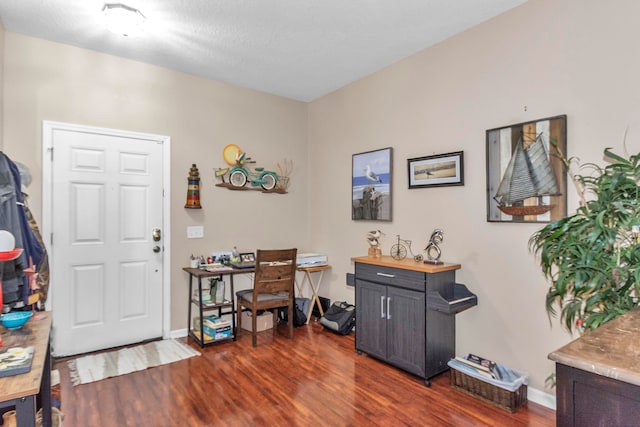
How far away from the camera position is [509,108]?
2648mm

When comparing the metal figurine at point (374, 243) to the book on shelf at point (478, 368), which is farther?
the metal figurine at point (374, 243)

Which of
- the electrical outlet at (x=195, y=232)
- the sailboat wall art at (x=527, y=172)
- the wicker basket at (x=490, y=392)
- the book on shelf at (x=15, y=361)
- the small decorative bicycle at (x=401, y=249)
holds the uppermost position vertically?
the sailboat wall art at (x=527, y=172)

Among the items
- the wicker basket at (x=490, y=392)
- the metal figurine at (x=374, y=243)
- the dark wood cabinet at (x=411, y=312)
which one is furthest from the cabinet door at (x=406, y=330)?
the metal figurine at (x=374, y=243)

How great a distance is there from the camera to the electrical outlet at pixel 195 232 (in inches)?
151

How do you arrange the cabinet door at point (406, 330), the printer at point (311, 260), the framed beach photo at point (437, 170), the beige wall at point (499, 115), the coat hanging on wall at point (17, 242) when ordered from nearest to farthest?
the coat hanging on wall at point (17, 242) < the beige wall at point (499, 115) < the cabinet door at point (406, 330) < the framed beach photo at point (437, 170) < the printer at point (311, 260)

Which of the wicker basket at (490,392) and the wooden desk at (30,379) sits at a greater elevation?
the wooden desk at (30,379)

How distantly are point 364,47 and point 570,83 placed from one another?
1.67m

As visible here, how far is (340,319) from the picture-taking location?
383 centimetres

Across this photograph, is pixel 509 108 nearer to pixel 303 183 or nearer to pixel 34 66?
pixel 303 183

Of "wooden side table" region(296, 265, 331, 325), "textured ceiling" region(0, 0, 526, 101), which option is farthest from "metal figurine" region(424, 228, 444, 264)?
"textured ceiling" region(0, 0, 526, 101)

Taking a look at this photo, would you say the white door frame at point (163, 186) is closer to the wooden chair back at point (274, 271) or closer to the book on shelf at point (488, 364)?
the wooden chair back at point (274, 271)

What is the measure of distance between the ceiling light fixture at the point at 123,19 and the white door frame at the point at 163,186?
975 millimetres

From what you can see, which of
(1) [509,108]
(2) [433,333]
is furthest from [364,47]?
(2) [433,333]

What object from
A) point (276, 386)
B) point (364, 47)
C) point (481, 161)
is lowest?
point (276, 386)
